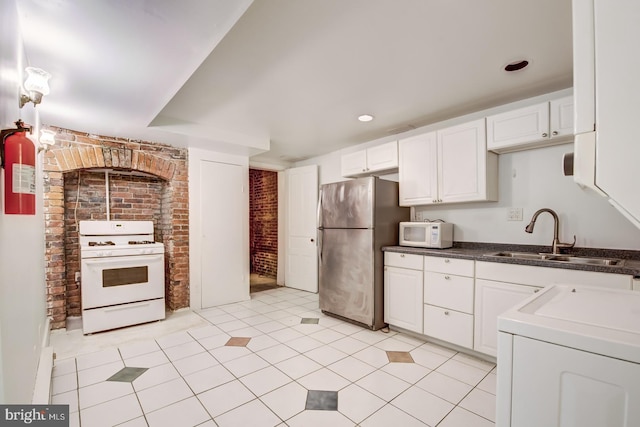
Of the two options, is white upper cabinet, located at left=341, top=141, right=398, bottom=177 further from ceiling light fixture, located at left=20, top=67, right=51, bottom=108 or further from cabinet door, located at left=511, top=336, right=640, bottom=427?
ceiling light fixture, located at left=20, top=67, right=51, bottom=108

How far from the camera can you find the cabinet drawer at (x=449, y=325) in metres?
2.42

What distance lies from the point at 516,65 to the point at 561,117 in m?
0.56

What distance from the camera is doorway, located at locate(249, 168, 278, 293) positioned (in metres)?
5.52

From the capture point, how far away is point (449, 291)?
A: 99.8 inches

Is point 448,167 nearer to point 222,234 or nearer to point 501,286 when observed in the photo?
point 501,286

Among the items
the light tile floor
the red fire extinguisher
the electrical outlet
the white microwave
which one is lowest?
the light tile floor

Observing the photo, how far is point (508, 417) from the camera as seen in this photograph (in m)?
0.89

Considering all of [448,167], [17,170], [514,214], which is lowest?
[514,214]

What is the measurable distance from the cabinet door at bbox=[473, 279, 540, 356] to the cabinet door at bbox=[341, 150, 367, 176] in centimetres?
191

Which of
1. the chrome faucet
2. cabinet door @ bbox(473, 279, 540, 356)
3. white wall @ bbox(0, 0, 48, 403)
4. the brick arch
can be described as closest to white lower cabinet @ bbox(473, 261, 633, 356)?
cabinet door @ bbox(473, 279, 540, 356)

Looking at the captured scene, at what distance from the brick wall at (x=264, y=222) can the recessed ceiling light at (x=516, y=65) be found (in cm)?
410

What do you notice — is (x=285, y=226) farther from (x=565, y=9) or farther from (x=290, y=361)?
(x=565, y=9)

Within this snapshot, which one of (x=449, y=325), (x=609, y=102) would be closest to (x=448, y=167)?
(x=449, y=325)

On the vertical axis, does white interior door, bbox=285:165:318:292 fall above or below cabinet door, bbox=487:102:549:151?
below
